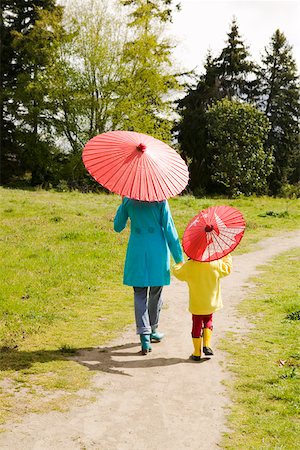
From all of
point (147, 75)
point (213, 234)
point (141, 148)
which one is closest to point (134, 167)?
point (141, 148)

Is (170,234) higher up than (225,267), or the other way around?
(170,234)

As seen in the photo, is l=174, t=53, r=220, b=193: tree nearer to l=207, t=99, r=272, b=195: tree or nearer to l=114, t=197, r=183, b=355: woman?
l=207, t=99, r=272, b=195: tree

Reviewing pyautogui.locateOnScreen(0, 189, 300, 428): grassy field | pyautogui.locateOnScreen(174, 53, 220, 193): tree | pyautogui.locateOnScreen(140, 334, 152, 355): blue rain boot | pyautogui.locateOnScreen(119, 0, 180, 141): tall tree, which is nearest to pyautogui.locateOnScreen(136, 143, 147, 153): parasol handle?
pyautogui.locateOnScreen(140, 334, 152, 355): blue rain boot

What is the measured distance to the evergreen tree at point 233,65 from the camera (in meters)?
47.8

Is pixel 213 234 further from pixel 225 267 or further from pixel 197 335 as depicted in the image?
pixel 197 335

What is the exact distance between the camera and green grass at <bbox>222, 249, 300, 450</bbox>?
4887 mm

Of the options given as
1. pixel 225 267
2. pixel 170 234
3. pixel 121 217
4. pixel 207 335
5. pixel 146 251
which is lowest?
pixel 207 335

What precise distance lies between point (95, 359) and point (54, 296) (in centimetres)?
309

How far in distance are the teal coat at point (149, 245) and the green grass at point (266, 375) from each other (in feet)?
5.07

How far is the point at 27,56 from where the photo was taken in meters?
37.7

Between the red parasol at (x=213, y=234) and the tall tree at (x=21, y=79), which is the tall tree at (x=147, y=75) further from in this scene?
the red parasol at (x=213, y=234)

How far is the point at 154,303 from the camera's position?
7336 millimetres

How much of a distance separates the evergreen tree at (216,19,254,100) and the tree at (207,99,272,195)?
884cm

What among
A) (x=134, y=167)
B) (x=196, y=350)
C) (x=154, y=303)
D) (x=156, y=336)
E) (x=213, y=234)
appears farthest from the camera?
(x=156, y=336)
